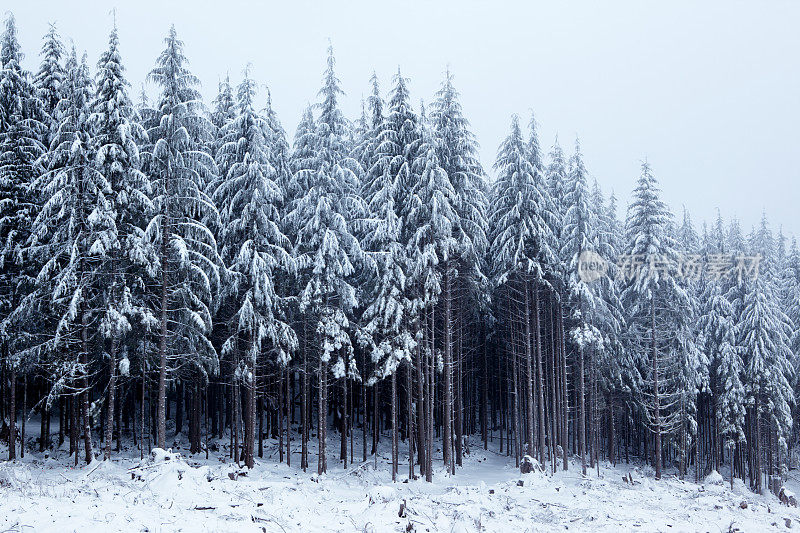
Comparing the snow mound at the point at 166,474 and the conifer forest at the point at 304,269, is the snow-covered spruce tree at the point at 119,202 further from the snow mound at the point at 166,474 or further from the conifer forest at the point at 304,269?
the snow mound at the point at 166,474

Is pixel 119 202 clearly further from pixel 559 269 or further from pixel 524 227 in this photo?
pixel 559 269

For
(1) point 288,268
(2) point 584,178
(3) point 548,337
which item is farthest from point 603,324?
(1) point 288,268

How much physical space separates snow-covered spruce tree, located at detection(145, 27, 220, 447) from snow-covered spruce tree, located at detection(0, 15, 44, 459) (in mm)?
4718

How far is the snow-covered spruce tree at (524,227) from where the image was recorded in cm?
2883

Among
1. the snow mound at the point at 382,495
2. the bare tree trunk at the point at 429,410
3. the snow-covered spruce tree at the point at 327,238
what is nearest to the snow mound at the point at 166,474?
the snow mound at the point at 382,495

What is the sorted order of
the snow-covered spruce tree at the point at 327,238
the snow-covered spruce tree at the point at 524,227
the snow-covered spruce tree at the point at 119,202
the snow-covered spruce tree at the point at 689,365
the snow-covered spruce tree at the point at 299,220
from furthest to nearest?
the snow-covered spruce tree at the point at 689,365, the snow-covered spruce tree at the point at 524,227, the snow-covered spruce tree at the point at 299,220, the snow-covered spruce tree at the point at 327,238, the snow-covered spruce tree at the point at 119,202

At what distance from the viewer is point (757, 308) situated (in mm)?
36719

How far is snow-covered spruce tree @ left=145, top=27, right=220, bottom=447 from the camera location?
21234 millimetres

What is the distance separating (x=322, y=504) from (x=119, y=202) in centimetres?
1341

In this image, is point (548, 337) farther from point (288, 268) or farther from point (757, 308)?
point (288, 268)

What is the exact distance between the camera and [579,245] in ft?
97.7

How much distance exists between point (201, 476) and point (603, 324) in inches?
968

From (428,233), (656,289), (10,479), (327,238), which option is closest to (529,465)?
(428,233)

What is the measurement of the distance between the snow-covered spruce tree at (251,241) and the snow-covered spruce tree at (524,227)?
1161cm
